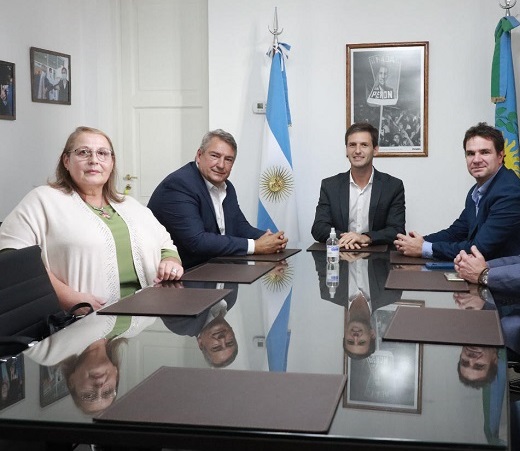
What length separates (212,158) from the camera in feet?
12.6

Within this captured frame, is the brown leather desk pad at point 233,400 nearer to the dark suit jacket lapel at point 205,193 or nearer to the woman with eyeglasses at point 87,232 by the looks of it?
the woman with eyeglasses at point 87,232

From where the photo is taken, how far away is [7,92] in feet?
16.1

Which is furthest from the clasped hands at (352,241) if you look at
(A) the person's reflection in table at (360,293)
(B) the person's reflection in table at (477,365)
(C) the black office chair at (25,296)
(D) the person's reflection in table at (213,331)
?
(B) the person's reflection in table at (477,365)

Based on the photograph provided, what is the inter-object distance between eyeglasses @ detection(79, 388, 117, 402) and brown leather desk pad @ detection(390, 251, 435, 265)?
81.5 inches

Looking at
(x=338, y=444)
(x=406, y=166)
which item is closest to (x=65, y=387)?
(x=338, y=444)

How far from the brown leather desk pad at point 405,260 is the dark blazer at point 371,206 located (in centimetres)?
85

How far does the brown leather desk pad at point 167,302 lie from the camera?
2172mm

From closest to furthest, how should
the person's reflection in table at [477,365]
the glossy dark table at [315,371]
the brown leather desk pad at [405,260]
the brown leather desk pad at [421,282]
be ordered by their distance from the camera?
the glossy dark table at [315,371] → the person's reflection in table at [477,365] → the brown leather desk pad at [421,282] → the brown leather desk pad at [405,260]

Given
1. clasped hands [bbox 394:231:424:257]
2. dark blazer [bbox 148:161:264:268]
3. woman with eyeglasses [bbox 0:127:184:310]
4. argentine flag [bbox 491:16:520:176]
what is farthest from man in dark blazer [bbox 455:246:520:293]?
argentine flag [bbox 491:16:520:176]

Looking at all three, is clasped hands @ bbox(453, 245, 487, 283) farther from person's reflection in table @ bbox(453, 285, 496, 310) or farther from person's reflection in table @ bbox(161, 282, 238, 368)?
person's reflection in table @ bbox(161, 282, 238, 368)

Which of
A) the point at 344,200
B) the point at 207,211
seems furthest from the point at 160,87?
the point at 207,211

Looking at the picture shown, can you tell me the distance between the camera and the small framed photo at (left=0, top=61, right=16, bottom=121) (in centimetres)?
484

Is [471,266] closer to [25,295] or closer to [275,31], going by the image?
[25,295]

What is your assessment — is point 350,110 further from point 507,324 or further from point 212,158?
point 507,324
